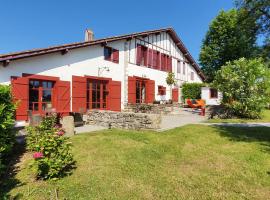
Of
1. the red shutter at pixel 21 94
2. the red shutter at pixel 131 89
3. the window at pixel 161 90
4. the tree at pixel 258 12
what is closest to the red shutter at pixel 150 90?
the window at pixel 161 90

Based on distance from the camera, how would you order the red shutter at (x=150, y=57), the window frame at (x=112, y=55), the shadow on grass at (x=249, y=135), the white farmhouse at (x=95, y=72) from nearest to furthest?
the shadow on grass at (x=249, y=135) → the white farmhouse at (x=95, y=72) → the window frame at (x=112, y=55) → the red shutter at (x=150, y=57)

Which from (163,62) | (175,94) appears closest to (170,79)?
(163,62)

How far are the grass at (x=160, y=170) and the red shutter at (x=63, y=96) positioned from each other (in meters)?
4.55

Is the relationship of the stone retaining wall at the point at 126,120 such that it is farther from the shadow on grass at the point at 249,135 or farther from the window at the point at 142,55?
the window at the point at 142,55

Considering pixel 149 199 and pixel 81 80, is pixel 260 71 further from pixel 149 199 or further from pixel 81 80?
pixel 149 199

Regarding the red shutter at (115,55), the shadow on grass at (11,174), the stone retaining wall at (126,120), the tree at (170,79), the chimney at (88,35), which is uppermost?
the chimney at (88,35)

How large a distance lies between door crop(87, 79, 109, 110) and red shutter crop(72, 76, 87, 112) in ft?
2.15

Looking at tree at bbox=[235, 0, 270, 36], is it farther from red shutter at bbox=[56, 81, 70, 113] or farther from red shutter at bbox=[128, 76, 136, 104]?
red shutter at bbox=[56, 81, 70, 113]

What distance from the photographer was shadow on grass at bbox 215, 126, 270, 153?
302 inches

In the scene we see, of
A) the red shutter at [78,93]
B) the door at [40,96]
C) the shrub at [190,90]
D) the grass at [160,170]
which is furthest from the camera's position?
the shrub at [190,90]

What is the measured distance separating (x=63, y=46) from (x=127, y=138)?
6.67m

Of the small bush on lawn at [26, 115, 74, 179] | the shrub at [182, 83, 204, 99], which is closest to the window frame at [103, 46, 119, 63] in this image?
the shrub at [182, 83, 204, 99]

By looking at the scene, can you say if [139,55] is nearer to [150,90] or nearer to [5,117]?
[150,90]

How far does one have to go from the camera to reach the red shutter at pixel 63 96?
1235 centimetres
